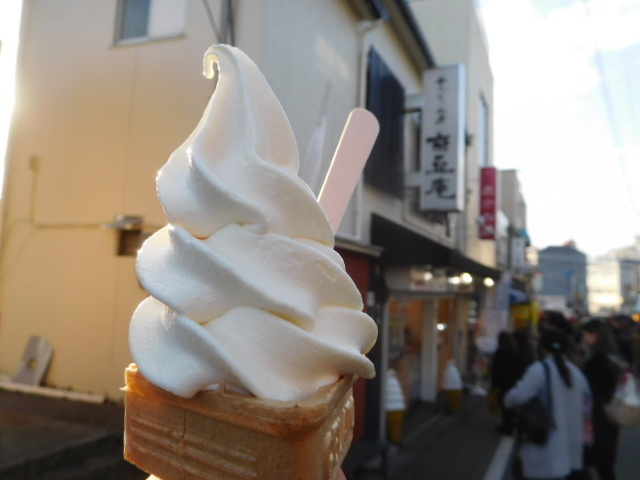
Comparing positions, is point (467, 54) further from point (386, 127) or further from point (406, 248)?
point (406, 248)

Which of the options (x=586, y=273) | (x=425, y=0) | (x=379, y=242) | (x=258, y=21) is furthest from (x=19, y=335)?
(x=586, y=273)

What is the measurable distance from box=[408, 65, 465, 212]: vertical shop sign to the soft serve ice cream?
712cm

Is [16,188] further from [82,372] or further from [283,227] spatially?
[283,227]

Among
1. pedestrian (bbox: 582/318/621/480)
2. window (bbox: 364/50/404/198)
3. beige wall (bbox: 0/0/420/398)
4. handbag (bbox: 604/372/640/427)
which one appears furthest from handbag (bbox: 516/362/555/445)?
window (bbox: 364/50/404/198)

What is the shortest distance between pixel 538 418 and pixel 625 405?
3.82 feet

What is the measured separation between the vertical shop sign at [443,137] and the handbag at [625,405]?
459 cm

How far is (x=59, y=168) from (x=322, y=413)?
551cm

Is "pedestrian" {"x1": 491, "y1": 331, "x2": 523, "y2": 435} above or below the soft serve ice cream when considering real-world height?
below

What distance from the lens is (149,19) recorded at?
17.1 ft

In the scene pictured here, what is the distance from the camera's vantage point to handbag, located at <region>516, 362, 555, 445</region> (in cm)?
360

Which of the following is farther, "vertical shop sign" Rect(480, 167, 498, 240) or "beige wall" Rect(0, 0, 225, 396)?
"vertical shop sign" Rect(480, 167, 498, 240)

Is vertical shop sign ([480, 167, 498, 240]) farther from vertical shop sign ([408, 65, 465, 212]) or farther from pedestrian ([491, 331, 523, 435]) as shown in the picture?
pedestrian ([491, 331, 523, 435])

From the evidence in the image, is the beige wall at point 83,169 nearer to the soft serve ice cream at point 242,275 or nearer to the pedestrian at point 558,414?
the soft serve ice cream at point 242,275

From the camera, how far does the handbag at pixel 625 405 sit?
159 inches
